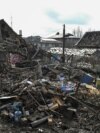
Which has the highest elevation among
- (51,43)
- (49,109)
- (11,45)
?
(11,45)

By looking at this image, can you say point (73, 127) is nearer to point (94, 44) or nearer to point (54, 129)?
point (54, 129)

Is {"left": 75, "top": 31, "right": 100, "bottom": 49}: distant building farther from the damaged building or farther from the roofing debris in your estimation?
the roofing debris

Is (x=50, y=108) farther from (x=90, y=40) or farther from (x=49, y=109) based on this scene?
(x=90, y=40)

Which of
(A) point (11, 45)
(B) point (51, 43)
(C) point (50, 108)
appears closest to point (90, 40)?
(A) point (11, 45)

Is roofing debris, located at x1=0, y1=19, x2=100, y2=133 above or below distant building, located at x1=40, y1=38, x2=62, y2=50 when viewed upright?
below

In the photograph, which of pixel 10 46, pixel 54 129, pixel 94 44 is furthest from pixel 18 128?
pixel 94 44

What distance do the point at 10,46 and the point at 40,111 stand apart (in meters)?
15.3

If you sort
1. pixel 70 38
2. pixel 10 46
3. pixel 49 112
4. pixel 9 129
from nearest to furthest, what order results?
pixel 9 129 → pixel 49 112 → pixel 10 46 → pixel 70 38

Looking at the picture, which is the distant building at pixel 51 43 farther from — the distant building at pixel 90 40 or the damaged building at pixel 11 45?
the damaged building at pixel 11 45

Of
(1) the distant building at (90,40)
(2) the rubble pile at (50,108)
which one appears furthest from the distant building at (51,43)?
(2) the rubble pile at (50,108)

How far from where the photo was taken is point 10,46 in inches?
970

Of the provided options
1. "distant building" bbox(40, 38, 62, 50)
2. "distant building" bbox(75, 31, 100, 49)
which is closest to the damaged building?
"distant building" bbox(75, 31, 100, 49)

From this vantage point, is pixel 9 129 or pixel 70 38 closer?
pixel 9 129

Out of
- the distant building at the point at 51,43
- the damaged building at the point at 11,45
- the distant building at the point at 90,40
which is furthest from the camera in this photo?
the distant building at the point at 51,43
